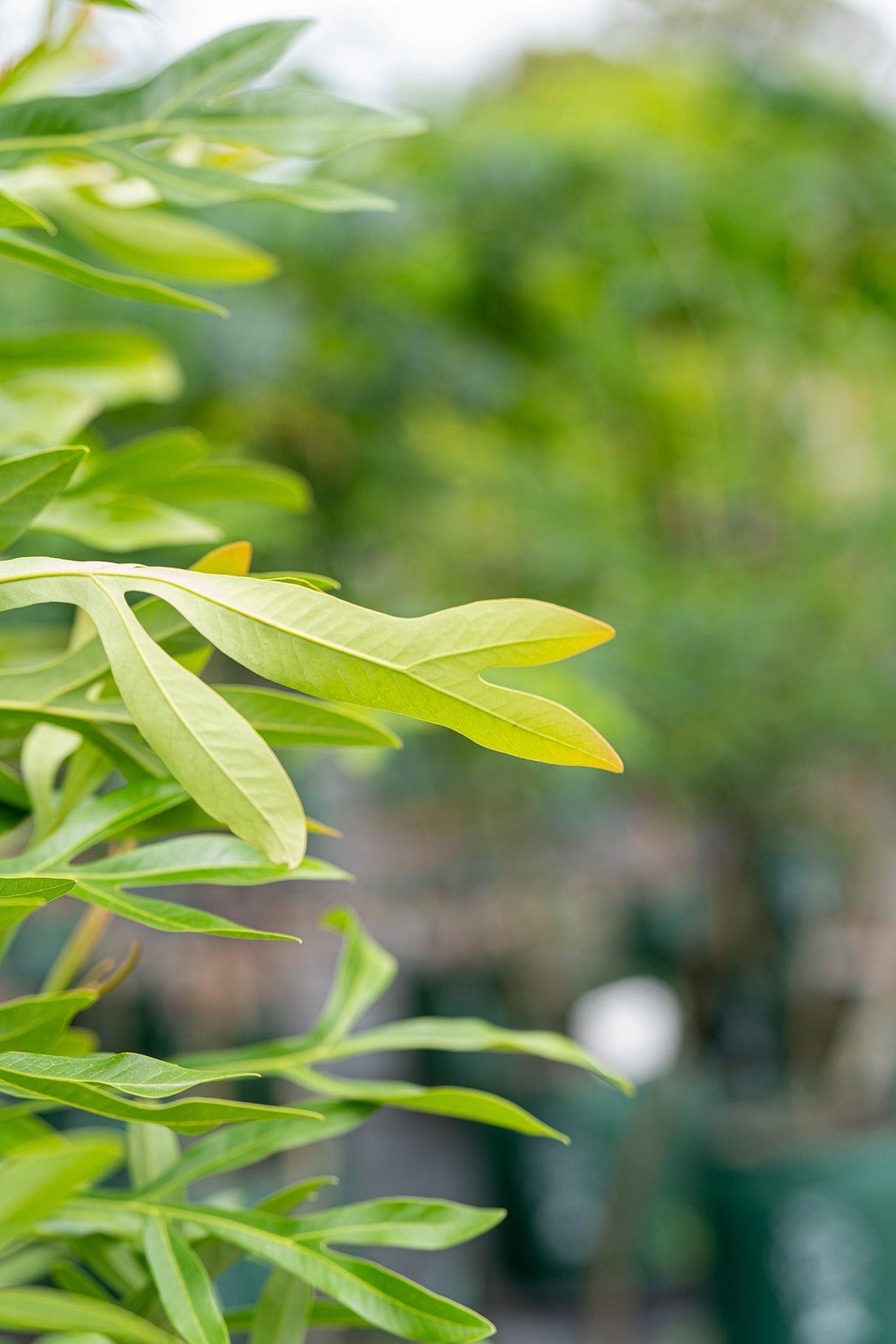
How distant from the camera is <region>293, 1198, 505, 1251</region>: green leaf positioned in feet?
0.57

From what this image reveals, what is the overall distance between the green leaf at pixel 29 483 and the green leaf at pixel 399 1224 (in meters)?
0.12

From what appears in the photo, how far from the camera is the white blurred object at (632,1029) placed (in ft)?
3.48

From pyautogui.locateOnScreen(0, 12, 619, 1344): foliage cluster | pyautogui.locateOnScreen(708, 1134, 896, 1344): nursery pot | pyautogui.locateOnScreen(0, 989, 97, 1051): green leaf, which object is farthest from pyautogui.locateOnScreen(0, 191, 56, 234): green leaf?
pyautogui.locateOnScreen(708, 1134, 896, 1344): nursery pot

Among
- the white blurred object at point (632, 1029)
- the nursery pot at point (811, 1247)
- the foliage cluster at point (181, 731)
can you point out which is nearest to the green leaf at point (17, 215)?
the foliage cluster at point (181, 731)

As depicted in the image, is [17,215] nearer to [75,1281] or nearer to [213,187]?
[213,187]

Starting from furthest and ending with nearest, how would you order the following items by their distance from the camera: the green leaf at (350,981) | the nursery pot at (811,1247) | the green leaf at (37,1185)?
the nursery pot at (811,1247)
the green leaf at (350,981)
the green leaf at (37,1185)

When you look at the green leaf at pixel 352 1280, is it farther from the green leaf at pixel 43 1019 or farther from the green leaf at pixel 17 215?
the green leaf at pixel 17 215

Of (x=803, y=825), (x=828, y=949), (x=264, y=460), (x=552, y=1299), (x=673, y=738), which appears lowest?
(x=552, y=1299)

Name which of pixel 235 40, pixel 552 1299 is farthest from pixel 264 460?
pixel 552 1299

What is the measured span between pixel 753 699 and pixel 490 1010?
755 mm

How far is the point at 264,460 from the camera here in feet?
3.42

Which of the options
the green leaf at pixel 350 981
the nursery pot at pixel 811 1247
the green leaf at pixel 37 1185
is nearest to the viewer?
the green leaf at pixel 37 1185

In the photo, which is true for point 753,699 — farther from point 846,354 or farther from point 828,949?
point 828,949

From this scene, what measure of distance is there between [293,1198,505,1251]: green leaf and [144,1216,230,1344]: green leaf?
0.05 feet
